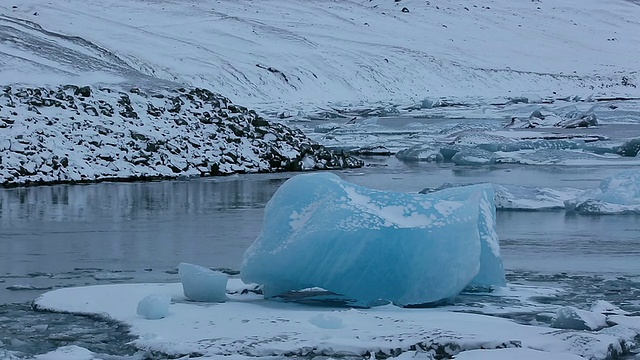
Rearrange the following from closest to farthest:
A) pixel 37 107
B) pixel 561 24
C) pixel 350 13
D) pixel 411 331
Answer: pixel 411 331, pixel 37 107, pixel 350 13, pixel 561 24

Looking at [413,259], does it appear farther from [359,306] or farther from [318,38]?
[318,38]

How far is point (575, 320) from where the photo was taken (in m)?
5.12

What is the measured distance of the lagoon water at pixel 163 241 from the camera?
19.8 feet

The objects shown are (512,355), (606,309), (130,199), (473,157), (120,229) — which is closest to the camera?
(512,355)

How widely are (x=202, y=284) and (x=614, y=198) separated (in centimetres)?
571

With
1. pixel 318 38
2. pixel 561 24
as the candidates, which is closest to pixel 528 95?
pixel 318 38

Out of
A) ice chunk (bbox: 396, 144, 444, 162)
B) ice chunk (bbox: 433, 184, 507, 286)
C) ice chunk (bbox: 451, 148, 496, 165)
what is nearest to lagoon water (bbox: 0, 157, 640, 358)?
ice chunk (bbox: 433, 184, 507, 286)

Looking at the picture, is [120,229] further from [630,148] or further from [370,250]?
[630,148]

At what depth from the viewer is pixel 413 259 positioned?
5.62m

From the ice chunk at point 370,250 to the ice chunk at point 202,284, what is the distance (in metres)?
0.15

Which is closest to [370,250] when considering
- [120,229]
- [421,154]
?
[120,229]

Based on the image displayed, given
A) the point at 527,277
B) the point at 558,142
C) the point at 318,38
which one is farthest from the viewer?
the point at 318,38

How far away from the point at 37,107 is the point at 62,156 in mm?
1349

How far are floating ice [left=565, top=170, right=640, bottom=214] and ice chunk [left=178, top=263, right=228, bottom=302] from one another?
208 inches
